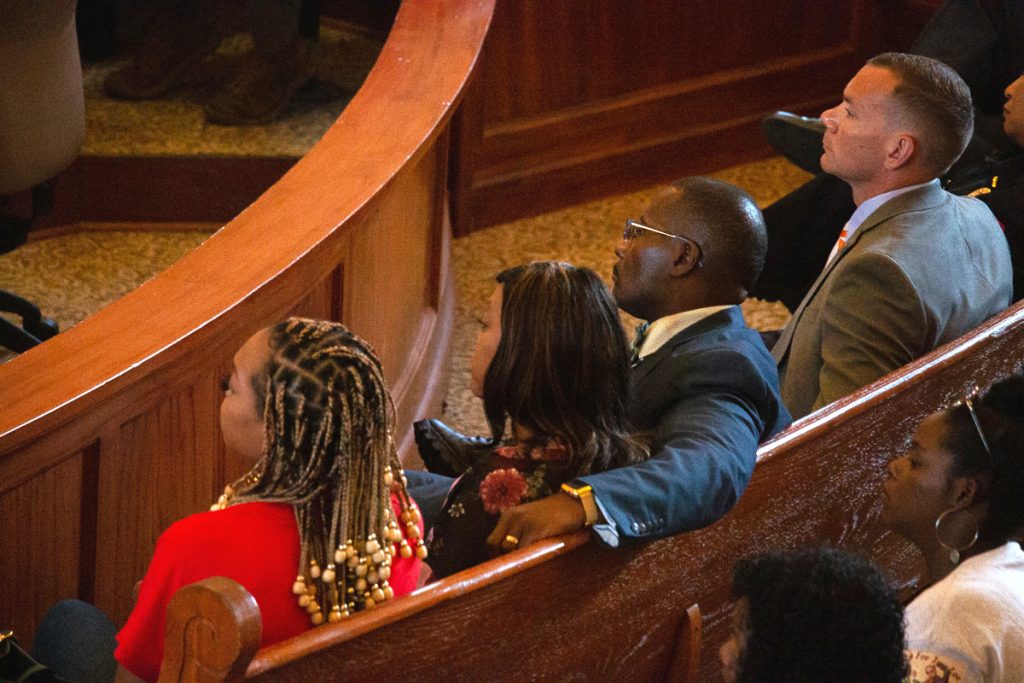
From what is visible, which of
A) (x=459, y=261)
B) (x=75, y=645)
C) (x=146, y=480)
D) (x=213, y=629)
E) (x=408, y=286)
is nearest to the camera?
(x=213, y=629)

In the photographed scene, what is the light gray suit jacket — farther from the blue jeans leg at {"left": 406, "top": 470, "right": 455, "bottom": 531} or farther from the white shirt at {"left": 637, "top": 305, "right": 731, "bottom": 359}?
the blue jeans leg at {"left": 406, "top": 470, "right": 455, "bottom": 531}

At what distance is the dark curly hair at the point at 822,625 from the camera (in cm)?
124

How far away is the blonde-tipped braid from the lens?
139 cm

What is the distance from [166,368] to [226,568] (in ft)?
1.46

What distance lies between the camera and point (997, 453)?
5.60 ft

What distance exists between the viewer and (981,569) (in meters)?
1.59

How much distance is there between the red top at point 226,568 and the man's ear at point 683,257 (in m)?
0.83

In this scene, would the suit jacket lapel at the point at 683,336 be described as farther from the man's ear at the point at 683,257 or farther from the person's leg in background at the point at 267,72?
the person's leg in background at the point at 267,72

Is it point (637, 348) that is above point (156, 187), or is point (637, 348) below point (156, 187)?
above

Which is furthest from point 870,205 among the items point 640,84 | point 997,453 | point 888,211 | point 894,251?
point 640,84

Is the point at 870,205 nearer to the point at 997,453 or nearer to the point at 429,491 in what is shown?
the point at 997,453

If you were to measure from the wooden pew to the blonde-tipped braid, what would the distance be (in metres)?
0.09

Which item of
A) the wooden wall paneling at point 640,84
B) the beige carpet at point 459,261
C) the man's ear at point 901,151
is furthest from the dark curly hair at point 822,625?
the wooden wall paneling at point 640,84

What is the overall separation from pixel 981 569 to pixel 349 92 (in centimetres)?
351
